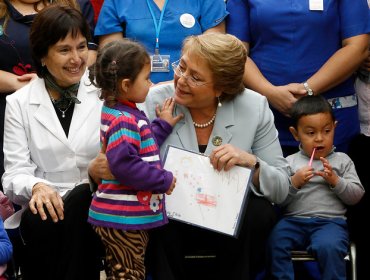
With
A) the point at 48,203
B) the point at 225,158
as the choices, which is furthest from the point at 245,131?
the point at 48,203

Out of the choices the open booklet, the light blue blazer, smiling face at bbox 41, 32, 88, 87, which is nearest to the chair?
the light blue blazer

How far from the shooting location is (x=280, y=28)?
478 centimetres

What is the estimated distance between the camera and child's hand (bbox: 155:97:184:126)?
13.7 feet

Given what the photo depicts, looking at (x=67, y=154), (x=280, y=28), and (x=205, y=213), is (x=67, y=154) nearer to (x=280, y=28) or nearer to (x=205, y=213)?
(x=205, y=213)

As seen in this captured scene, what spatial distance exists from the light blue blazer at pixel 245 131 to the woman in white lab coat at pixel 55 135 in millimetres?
390

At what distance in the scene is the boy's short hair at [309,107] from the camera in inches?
175

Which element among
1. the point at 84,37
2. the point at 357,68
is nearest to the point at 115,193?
the point at 84,37

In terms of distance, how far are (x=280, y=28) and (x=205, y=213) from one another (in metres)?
1.34

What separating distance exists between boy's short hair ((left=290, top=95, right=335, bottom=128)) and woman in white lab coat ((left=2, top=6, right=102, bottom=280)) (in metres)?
1.05

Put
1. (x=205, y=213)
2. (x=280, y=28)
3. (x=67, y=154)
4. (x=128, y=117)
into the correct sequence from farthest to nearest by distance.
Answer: (x=280, y=28) < (x=67, y=154) < (x=205, y=213) < (x=128, y=117)

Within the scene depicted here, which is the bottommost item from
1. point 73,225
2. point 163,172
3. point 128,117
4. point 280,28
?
point 73,225

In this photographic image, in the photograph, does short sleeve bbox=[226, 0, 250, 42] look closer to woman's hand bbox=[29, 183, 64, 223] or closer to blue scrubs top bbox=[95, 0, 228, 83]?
blue scrubs top bbox=[95, 0, 228, 83]

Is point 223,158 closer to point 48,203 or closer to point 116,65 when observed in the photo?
point 116,65

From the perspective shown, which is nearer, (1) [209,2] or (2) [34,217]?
(2) [34,217]
